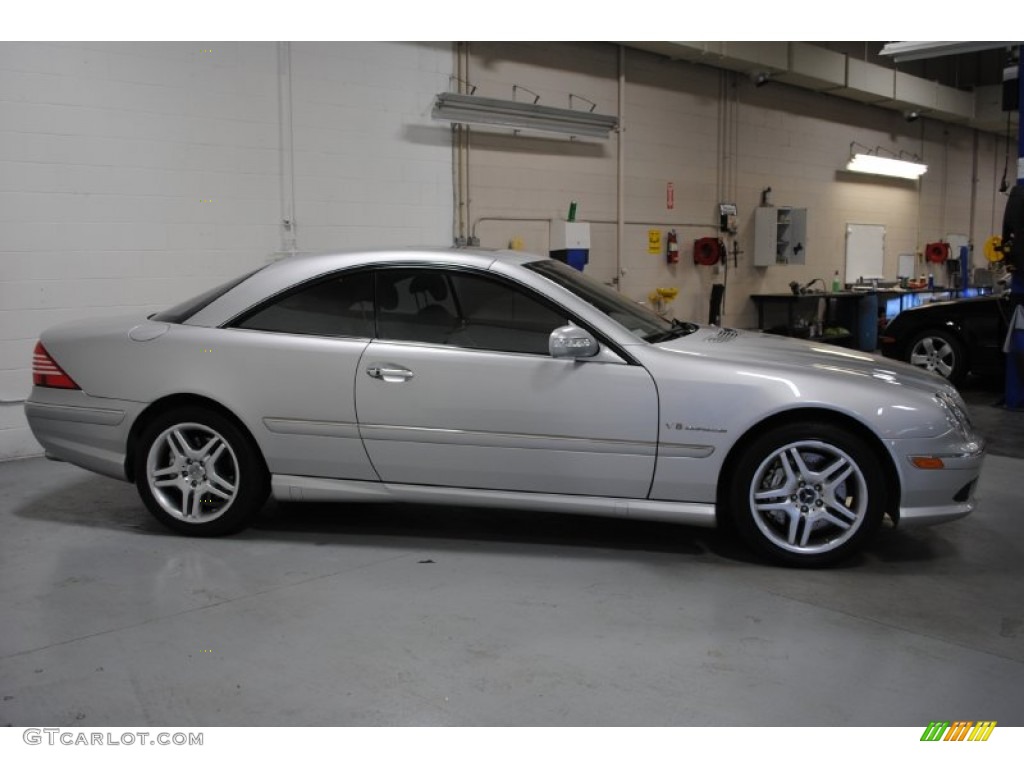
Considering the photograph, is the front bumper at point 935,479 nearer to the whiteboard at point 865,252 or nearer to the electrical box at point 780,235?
the electrical box at point 780,235

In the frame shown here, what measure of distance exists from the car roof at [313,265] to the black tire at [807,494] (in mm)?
1298

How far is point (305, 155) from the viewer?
678cm

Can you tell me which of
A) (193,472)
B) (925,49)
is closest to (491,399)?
(193,472)

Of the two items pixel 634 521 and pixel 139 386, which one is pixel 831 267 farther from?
pixel 139 386

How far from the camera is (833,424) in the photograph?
341cm

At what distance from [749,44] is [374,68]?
449 centimetres

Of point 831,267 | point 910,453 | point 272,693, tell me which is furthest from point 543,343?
point 831,267

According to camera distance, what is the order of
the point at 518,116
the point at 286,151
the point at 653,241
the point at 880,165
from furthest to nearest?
the point at 880,165, the point at 653,241, the point at 518,116, the point at 286,151

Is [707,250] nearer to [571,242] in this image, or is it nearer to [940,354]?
[571,242]

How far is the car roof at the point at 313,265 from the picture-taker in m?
3.79

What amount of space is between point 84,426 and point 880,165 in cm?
1137

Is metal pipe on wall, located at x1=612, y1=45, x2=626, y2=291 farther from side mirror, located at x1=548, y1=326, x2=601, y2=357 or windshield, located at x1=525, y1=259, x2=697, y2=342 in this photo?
side mirror, located at x1=548, y1=326, x2=601, y2=357
